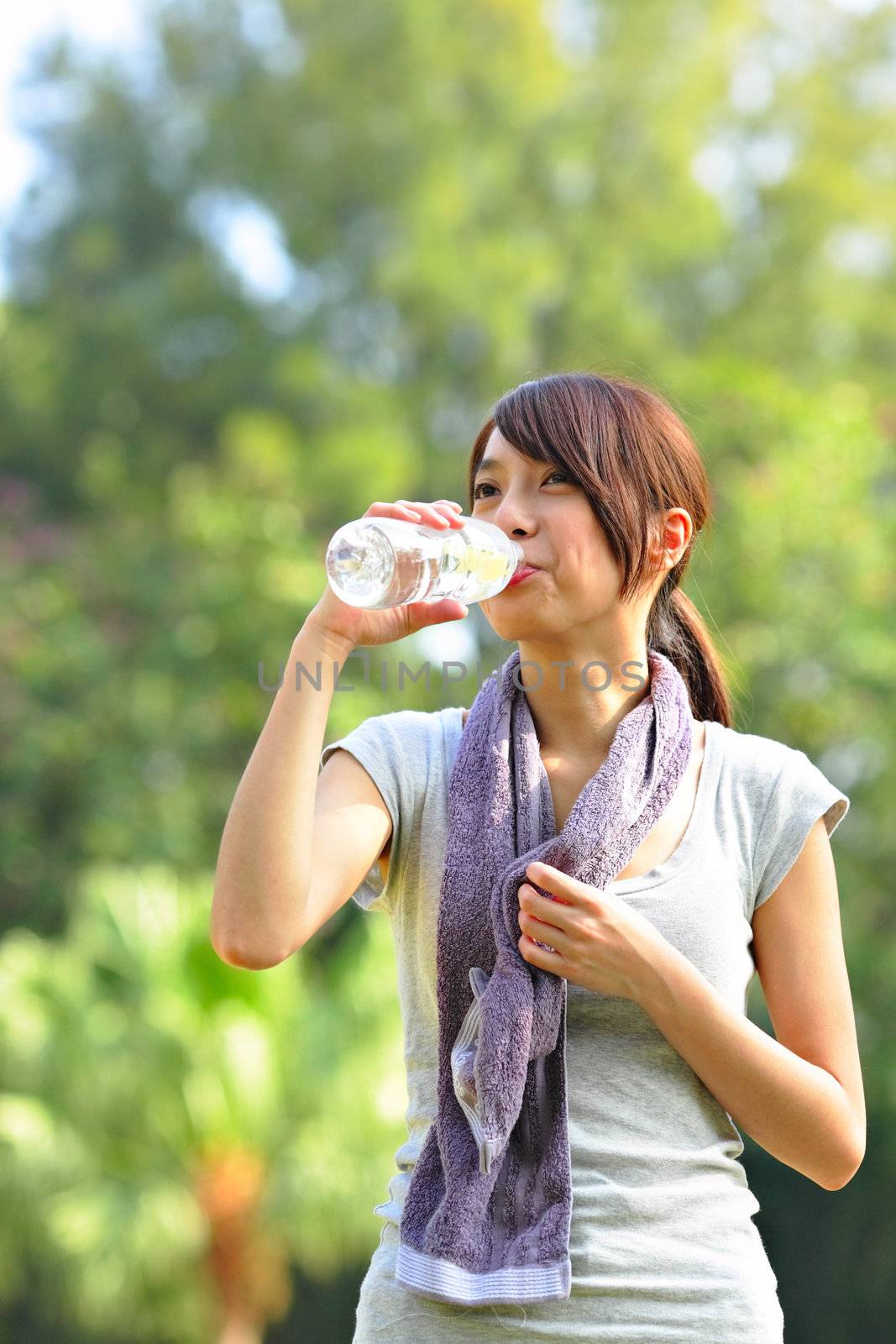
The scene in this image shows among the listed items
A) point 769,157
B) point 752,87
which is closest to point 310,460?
point 769,157

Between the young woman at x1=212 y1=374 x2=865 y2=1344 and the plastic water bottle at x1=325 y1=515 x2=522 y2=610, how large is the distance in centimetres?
2

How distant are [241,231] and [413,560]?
1243 centimetres

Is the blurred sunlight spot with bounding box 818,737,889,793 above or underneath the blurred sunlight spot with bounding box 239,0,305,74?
underneath

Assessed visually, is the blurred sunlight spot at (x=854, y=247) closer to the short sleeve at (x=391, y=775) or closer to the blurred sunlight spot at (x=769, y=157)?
the blurred sunlight spot at (x=769, y=157)

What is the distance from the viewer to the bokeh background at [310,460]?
23.7ft

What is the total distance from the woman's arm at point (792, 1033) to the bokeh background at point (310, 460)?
5.58m

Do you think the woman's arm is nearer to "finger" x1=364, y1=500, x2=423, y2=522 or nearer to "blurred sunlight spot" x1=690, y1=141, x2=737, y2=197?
"finger" x1=364, y1=500, x2=423, y2=522

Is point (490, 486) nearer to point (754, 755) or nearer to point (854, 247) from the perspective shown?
point (754, 755)

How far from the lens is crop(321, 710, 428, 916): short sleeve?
5.38 ft

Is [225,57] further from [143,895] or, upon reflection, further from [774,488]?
[143,895]

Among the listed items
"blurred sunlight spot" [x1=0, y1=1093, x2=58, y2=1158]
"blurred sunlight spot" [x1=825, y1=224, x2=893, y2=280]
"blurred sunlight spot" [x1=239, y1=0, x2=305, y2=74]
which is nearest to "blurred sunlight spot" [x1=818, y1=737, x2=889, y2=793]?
"blurred sunlight spot" [x1=0, y1=1093, x2=58, y2=1158]

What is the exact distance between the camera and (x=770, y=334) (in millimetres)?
13516

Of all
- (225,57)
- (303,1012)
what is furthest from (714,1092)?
A: (225,57)

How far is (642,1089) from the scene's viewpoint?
1532 millimetres
